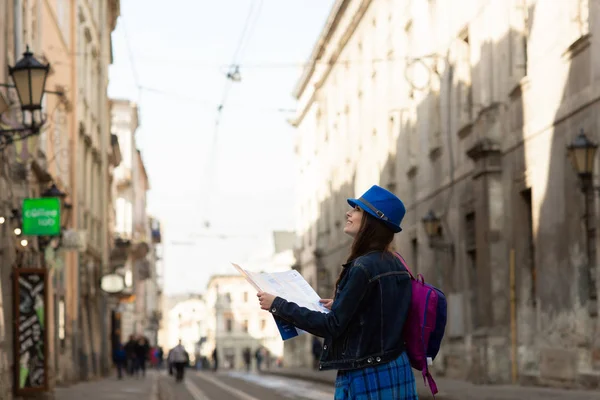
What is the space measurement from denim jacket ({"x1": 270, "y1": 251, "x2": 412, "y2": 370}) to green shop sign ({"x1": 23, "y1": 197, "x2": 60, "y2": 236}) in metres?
14.7

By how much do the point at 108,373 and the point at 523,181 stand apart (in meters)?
23.9

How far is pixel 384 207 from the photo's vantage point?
5.20 m

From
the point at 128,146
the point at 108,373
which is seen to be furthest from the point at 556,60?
the point at 128,146

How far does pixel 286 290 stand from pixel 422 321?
0.60m

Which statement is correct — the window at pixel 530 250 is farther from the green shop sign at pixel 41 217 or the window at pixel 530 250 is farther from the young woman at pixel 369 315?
the young woman at pixel 369 315

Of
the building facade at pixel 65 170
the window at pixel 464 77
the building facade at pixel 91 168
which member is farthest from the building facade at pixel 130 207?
the window at pixel 464 77

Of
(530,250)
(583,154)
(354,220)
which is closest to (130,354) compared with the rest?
(530,250)

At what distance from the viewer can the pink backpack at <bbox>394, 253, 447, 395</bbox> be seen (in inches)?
204

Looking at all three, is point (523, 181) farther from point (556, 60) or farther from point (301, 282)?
point (301, 282)

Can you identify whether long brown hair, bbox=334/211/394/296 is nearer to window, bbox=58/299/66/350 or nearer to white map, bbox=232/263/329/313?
white map, bbox=232/263/329/313

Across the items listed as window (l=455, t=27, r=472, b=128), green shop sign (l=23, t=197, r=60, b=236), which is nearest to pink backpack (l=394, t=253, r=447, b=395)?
green shop sign (l=23, t=197, r=60, b=236)

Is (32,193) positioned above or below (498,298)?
above

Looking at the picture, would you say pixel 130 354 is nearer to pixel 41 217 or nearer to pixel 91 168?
pixel 91 168

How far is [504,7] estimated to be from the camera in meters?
23.6
